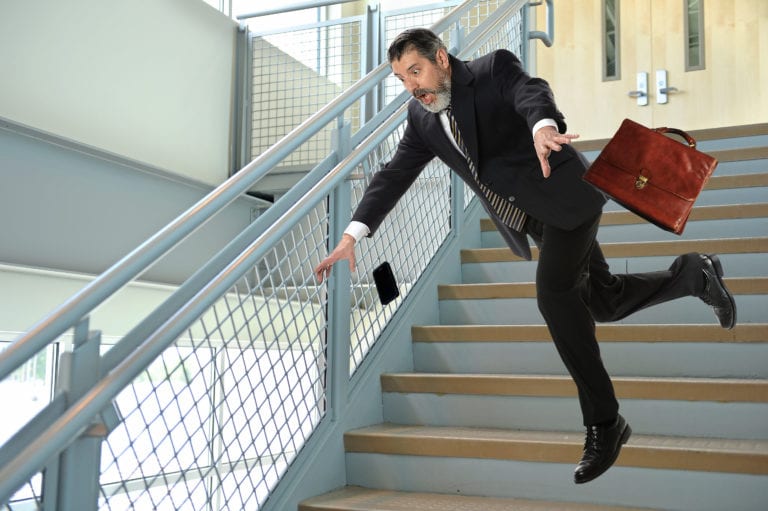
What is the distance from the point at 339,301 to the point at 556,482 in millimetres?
881

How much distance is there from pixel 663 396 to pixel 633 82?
5883mm

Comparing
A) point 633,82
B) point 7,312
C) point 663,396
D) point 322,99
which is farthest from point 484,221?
point 633,82

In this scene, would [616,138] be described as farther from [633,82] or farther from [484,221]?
[633,82]

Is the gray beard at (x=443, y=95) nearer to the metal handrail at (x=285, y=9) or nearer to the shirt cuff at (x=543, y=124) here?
the shirt cuff at (x=543, y=124)

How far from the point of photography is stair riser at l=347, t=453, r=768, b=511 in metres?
2.24

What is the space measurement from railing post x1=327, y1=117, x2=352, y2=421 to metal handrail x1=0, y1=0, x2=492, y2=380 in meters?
0.13

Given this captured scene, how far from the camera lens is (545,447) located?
8.09 ft

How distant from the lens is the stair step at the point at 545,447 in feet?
7.38

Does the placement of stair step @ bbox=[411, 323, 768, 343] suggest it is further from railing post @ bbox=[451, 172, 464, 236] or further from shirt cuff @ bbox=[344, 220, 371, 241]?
shirt cuff @ bbox=[344, 220, 371, 241]

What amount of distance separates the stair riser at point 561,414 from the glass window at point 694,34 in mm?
5865

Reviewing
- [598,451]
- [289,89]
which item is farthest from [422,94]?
[289,89]

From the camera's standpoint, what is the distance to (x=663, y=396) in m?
2.59

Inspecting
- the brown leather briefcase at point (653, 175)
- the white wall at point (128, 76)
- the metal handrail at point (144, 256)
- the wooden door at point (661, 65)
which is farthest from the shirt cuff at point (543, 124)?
the wooden door at point (661, 65)

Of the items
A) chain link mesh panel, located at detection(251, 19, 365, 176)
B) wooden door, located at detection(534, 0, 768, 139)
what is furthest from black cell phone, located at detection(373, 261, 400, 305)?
wooden door, located at detection(534, 0, 768, 139)
